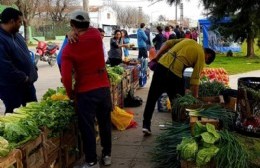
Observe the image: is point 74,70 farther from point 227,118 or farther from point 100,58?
point 227,118

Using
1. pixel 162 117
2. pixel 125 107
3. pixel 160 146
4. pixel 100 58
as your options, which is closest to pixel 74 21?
pixel 100 58

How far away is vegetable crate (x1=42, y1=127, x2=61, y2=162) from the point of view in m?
4.11

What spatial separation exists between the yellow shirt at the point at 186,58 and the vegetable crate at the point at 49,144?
225cm

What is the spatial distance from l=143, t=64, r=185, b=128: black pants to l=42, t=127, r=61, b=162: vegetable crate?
7.03ft

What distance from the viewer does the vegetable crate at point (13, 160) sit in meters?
3.24

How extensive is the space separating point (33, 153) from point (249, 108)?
8.12ft

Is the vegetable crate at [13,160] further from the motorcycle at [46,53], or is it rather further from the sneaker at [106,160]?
the motorcycle at [46,53]

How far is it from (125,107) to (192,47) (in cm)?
355

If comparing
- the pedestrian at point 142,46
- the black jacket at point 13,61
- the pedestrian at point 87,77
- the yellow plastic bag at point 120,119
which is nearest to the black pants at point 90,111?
the pedestrian at point 87,77

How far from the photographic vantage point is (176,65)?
19.6 ft

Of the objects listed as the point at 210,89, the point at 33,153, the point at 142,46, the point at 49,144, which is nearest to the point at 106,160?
the point at 49,144

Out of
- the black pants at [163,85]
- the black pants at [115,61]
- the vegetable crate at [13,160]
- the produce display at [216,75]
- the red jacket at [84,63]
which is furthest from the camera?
the black pants at [115,61]

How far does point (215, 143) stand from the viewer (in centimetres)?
418

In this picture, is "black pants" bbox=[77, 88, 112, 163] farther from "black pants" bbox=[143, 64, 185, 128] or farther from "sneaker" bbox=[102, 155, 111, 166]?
"black pants" bbox=[143, 64, 185, 128]
